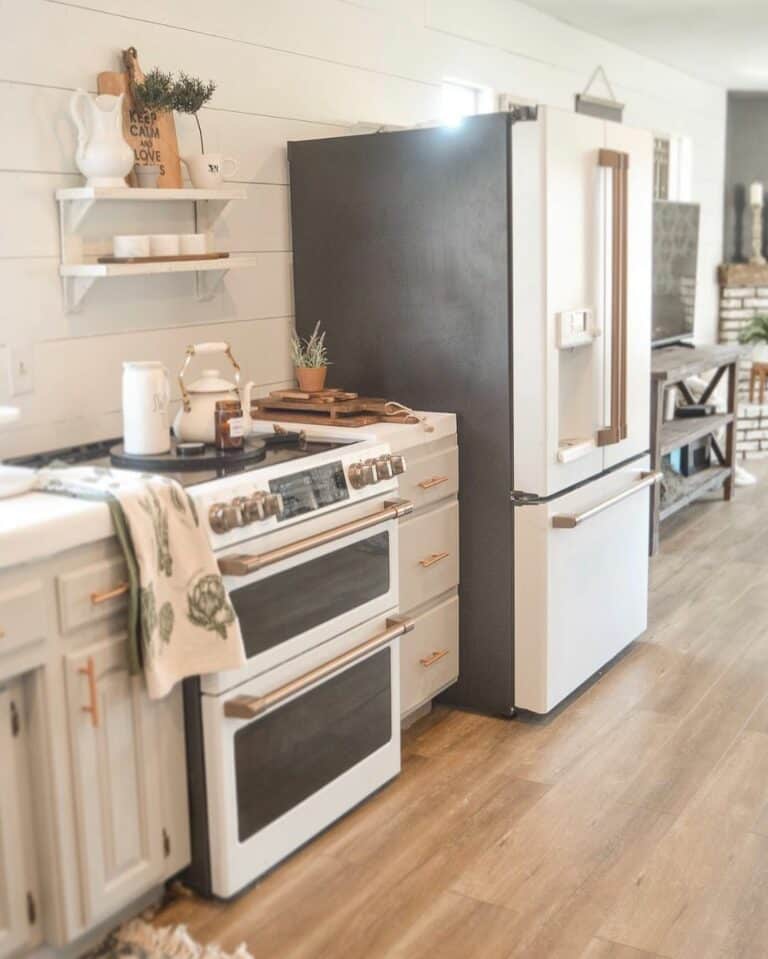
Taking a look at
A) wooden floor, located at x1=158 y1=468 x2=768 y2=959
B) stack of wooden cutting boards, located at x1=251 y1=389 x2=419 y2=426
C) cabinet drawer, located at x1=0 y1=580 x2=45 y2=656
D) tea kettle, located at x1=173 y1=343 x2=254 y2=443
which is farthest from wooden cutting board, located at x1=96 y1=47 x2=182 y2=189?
wooden floor, located at x1=158 y1=468 x2=768 y2=959

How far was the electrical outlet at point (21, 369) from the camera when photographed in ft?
8.84

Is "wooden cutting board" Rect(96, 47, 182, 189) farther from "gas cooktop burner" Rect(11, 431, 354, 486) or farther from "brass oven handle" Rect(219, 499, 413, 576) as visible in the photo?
"brass oven handle" Rect(219, 499, 413, 576)

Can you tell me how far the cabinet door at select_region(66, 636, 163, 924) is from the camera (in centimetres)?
211

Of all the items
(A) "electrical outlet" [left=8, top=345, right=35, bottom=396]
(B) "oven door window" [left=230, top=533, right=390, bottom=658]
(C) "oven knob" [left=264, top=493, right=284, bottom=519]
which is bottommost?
(B) "oven door window" [left=230, top=533, right=390, bottom=658]

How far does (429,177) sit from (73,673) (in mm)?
1780

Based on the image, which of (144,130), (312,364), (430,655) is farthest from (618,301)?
(144,130)

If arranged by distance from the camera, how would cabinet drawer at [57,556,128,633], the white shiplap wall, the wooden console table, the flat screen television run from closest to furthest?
1. cabinet drawer at [57,556,128,633]
2. the white shiplap wall
3. the wooden console table
4. the flat screen television

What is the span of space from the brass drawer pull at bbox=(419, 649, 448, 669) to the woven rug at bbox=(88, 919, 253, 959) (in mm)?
1104

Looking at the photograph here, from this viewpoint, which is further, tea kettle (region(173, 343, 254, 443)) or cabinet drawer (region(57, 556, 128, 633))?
tea kettle (region(173, 343, 254, 443))

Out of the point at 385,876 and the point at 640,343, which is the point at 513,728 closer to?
the point at 385,876

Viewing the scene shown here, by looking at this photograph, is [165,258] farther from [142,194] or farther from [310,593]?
[310,593]

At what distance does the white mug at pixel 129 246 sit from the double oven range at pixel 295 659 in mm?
500

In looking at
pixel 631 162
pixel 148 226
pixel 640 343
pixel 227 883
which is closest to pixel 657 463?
pixel 640 343

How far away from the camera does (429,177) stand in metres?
3.19
